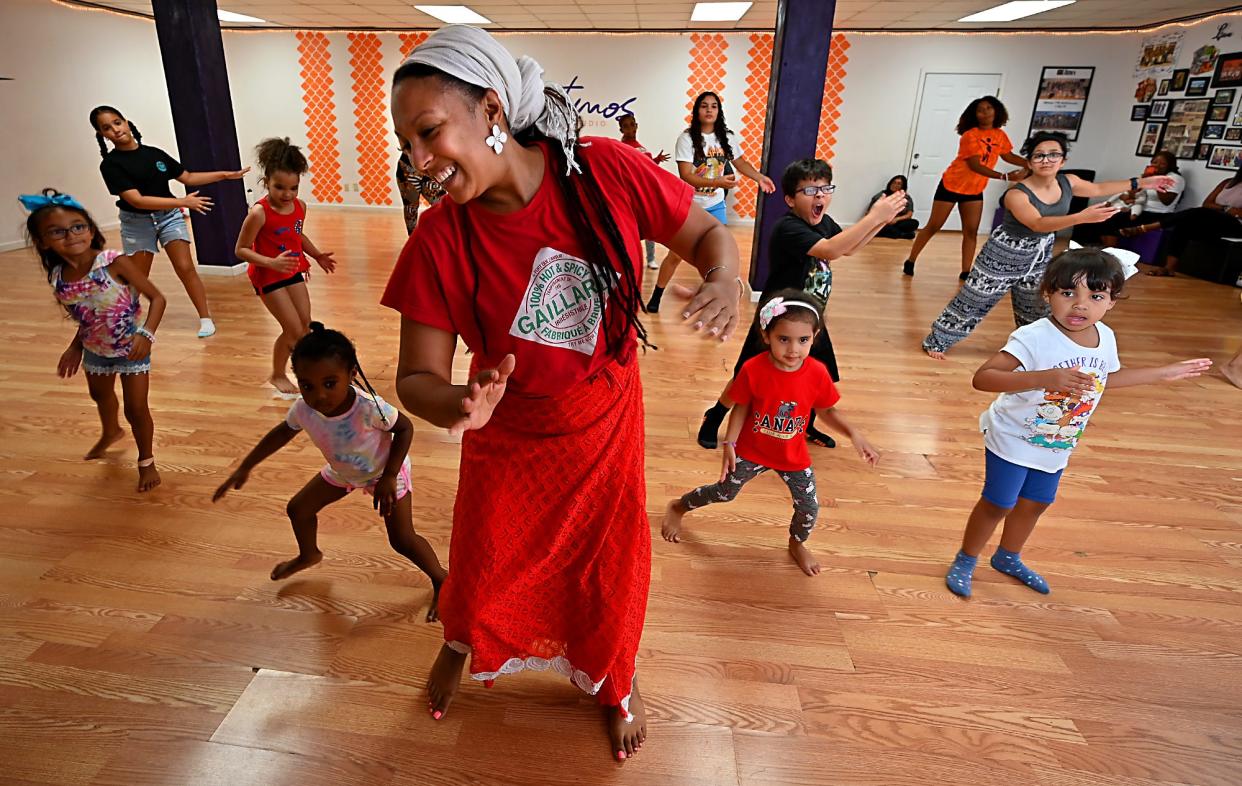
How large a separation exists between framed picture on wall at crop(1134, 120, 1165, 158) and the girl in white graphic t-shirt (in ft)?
30.0

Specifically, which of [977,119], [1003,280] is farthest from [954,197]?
[1003,280]

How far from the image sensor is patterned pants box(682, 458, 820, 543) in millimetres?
2281

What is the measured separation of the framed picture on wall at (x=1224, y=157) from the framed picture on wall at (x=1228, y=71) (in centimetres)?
65

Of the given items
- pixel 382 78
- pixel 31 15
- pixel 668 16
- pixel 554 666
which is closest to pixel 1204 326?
pixel 554 666

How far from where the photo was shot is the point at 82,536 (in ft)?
8.07

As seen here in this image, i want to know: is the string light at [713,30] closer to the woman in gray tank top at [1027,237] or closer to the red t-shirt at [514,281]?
the woman in gray tank top at [1027,237]

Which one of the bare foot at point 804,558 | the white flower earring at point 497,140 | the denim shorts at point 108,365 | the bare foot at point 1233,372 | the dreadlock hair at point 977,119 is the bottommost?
the bare foot at point 804,558

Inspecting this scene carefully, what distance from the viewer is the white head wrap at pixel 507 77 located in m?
1.13

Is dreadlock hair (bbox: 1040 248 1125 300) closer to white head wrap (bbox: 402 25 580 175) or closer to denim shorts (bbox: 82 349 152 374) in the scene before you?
white head wrap (bbox: 402 25 580 175)

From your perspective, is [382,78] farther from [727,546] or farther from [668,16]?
[727,546]

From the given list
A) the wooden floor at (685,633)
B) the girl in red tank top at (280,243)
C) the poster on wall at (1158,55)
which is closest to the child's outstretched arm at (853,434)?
the wooden floor at (685,633)

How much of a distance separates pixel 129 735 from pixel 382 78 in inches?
434

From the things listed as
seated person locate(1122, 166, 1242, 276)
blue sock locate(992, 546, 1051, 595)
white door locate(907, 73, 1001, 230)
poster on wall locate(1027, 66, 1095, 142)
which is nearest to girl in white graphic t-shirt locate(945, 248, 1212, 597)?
blue sock locate(992, 546, 1051, 595)

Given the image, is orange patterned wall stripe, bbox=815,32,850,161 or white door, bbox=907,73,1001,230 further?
orange patterned wall stripe, bbox=815,32,850,161
